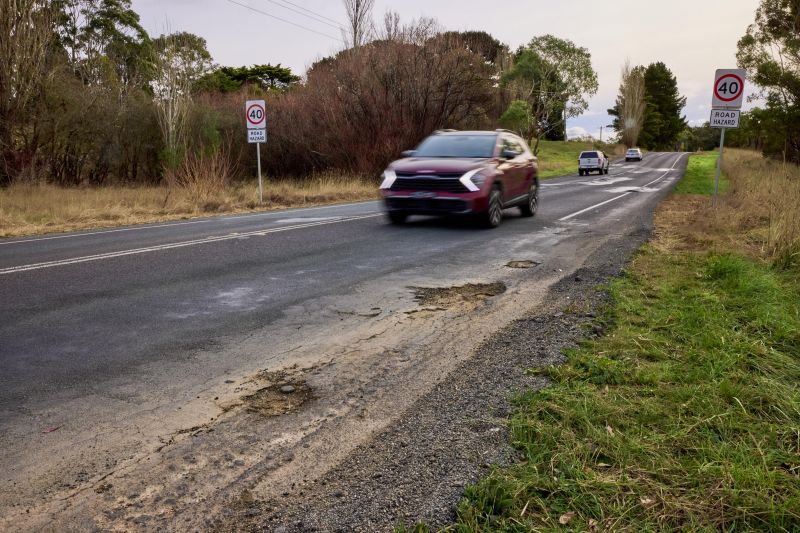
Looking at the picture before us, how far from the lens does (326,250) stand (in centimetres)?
875

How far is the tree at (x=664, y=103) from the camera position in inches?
4446

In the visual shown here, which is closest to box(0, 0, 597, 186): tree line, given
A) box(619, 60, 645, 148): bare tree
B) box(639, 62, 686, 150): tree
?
box(619, 60, 645, 148): bare tree

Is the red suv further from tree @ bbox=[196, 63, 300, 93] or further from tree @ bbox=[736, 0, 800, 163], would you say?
tree @ bbox=[196, 63, 300, 93]

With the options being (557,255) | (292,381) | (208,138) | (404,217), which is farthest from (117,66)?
(292,381)

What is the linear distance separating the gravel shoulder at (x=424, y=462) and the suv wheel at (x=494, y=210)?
6791 mm

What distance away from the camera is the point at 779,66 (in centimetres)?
3134

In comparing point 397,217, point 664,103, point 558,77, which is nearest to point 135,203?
point 397,217

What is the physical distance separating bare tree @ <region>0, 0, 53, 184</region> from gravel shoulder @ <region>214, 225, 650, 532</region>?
22552mm

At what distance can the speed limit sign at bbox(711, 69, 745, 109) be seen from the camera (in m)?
13.7

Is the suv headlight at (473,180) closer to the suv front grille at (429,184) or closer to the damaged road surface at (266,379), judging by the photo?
the suv front grille at (429,184)

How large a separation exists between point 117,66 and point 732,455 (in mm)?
46509

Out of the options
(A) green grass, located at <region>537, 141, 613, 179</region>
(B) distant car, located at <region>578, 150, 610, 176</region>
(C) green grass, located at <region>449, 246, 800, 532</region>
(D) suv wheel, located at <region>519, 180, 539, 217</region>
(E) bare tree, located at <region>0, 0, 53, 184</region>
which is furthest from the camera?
(A) green grass, located at <region>537, 141, 613, 179</region>

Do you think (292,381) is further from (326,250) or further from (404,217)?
(404,217)

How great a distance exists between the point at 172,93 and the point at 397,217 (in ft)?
60.3
